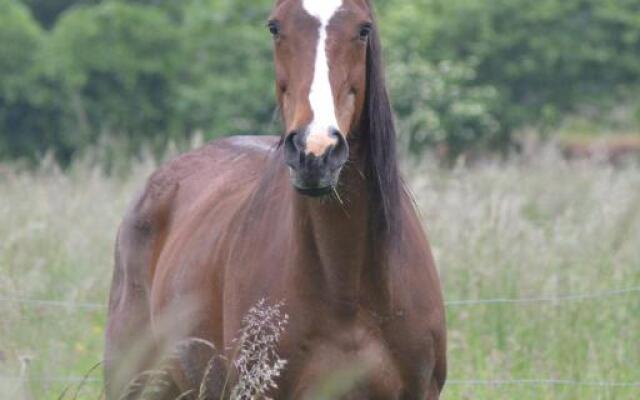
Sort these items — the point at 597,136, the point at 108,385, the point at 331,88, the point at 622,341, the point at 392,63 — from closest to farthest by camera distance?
the point at 331,88 < the point at 108,385 < the point at 622,341 < the point at 392,63 < the point at 597,136

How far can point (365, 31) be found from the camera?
4.30 m

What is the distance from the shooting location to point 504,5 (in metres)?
26.7

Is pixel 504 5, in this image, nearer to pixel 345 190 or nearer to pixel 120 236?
pixel 120 236

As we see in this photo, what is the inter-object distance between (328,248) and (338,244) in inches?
1.4

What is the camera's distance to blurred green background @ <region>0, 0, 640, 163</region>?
25.7 metres

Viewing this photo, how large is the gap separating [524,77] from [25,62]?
965cm

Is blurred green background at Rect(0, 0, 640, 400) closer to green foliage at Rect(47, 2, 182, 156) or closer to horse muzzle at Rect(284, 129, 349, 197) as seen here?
green foliage at Rect(47, 2, 182, 156)

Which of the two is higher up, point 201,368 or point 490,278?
point 201,368

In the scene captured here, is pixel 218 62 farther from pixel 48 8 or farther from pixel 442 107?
pixel 48 8

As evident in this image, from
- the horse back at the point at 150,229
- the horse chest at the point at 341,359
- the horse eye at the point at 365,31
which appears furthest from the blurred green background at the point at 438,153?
the horse chest at the point at 341,359

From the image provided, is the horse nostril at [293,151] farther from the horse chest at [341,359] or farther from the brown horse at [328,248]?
the horse chest at [341,359]

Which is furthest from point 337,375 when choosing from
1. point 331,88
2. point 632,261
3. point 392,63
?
point 392,63

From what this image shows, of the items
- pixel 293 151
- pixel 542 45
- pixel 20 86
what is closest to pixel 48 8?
pixel 20 86

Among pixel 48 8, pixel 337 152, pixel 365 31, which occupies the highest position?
pixel 48 8
